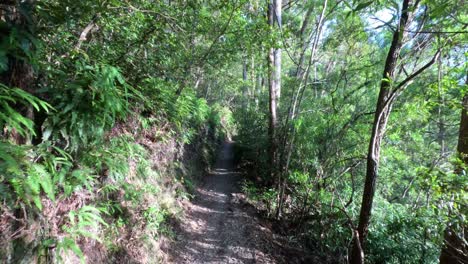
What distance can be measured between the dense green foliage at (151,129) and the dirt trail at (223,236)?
1.66ft

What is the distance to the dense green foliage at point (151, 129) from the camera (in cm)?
207

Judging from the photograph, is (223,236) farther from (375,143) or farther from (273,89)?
(273,89)

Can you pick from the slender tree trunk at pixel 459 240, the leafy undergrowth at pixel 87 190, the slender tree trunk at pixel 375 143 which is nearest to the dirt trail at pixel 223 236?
the leafy undergrowth at pixel 87 190

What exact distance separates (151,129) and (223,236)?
9.36 feet

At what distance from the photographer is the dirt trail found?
4.46m

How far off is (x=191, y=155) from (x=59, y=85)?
19.7 ft

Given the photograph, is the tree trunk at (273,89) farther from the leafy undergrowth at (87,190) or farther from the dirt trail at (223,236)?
the leafy undergrowth at (87,190)

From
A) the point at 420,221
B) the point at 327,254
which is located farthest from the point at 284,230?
the point at 420,221

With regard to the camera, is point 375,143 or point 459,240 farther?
point 375,143

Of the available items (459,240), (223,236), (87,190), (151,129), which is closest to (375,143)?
(459,240)

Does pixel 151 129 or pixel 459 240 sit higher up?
pixel 151 129

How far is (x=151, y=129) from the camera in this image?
5.21 metres

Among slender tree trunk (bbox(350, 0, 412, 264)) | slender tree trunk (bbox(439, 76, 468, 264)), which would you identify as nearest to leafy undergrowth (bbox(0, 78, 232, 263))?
slender tree trunk (bbox(350, 0, 412, 264))

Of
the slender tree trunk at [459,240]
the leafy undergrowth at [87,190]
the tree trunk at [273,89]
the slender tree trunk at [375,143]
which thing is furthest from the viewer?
the tree trunk at [273,89]
